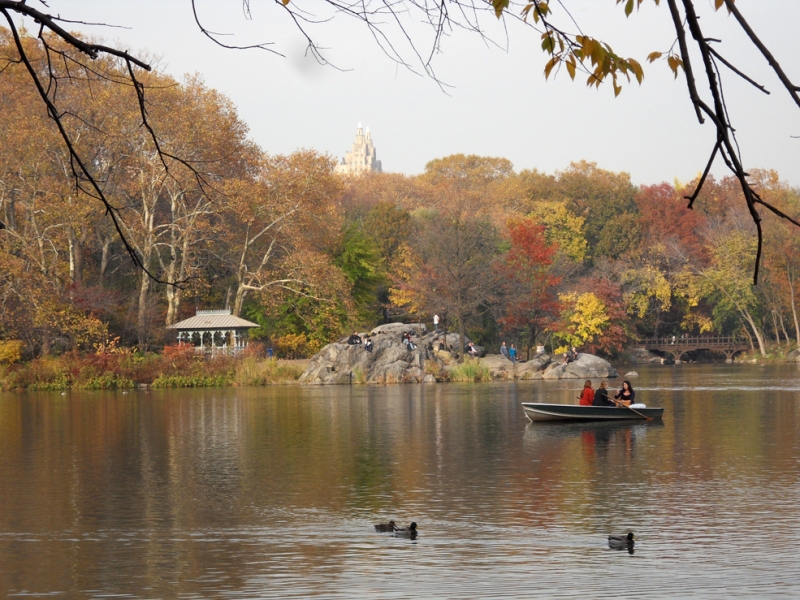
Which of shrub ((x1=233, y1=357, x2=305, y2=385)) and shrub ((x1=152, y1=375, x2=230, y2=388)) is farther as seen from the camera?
shrub ((x1=233, y1=357, x2=305, y2=385))

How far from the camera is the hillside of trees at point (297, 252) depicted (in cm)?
5181

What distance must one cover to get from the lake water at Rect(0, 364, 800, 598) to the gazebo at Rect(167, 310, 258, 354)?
75.7 feet

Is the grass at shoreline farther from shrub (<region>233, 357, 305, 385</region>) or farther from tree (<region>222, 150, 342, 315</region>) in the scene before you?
tree (<region>222, 150, 342, 315</region>)

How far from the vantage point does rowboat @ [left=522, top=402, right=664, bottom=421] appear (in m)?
28.1

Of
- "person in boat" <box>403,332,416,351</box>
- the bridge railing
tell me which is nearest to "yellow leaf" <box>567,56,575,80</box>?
"person in boat" <box>403,332,416,351</box>

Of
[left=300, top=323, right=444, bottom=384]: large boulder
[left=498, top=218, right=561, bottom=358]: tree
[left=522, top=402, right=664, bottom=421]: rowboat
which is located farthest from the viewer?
[left=498, top=218, right=561, bottom=358]: tree

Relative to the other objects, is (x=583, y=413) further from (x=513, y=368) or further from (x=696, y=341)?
(x=696, y=341)

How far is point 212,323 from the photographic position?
55.0 meters

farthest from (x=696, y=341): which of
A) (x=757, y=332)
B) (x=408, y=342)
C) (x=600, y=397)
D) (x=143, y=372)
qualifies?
(x=600, y=397)

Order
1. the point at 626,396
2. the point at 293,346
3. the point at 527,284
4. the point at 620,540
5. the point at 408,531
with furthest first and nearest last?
the point at 527,284 → the point at 293,346 → the point at 626,396 → the point at 408,531 → the point at 620,540

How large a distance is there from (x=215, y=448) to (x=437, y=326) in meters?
38.3

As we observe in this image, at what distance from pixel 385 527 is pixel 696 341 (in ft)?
225

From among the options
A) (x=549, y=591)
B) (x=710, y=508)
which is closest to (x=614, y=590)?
(x=549, y=591)

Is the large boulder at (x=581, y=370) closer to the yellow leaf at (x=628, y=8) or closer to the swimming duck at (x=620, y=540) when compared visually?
the swimming duck at (x=620, y=540)
